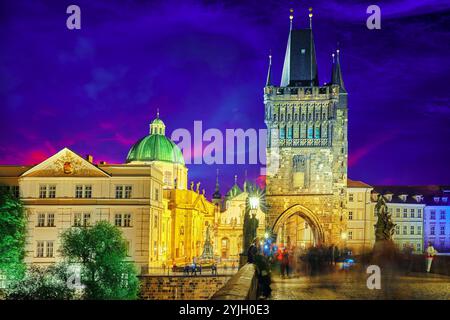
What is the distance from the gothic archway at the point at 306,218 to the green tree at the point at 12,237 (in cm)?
2452

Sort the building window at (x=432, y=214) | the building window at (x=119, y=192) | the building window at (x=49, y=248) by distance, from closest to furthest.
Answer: the building window at (x=49, y=248), the building window at (x=119, y=192), the building window at (x=432, y=214)

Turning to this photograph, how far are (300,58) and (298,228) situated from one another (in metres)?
18.3

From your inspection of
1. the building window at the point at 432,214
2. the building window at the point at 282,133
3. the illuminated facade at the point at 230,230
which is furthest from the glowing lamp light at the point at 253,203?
the building window at the point at 432,214

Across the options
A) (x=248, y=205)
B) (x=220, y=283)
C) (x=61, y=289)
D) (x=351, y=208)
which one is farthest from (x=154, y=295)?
(x=351, y=208)

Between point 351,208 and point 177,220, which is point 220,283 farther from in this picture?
point 351,208

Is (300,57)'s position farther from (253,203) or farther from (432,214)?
(253,203)

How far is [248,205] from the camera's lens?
35.1 metres

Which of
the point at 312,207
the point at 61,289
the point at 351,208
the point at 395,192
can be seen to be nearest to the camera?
the point at 61,289

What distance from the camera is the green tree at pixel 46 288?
38.8 meters

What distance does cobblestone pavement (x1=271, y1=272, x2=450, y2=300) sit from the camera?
2162 centimetres

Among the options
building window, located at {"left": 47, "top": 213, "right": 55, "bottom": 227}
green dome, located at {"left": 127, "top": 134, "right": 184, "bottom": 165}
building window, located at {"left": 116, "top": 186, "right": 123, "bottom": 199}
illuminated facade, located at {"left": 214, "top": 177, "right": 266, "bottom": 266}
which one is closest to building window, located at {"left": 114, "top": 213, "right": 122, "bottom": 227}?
building window, located at {"left": 116, "top": 186, "right": 123, "bottom": 199}

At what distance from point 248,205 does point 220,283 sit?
61.2 ft

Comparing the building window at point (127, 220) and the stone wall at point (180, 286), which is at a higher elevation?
the building window at point (127, 220)

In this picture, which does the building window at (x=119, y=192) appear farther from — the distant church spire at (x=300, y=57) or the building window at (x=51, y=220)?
the distant church spire at (x=300, y=57)
